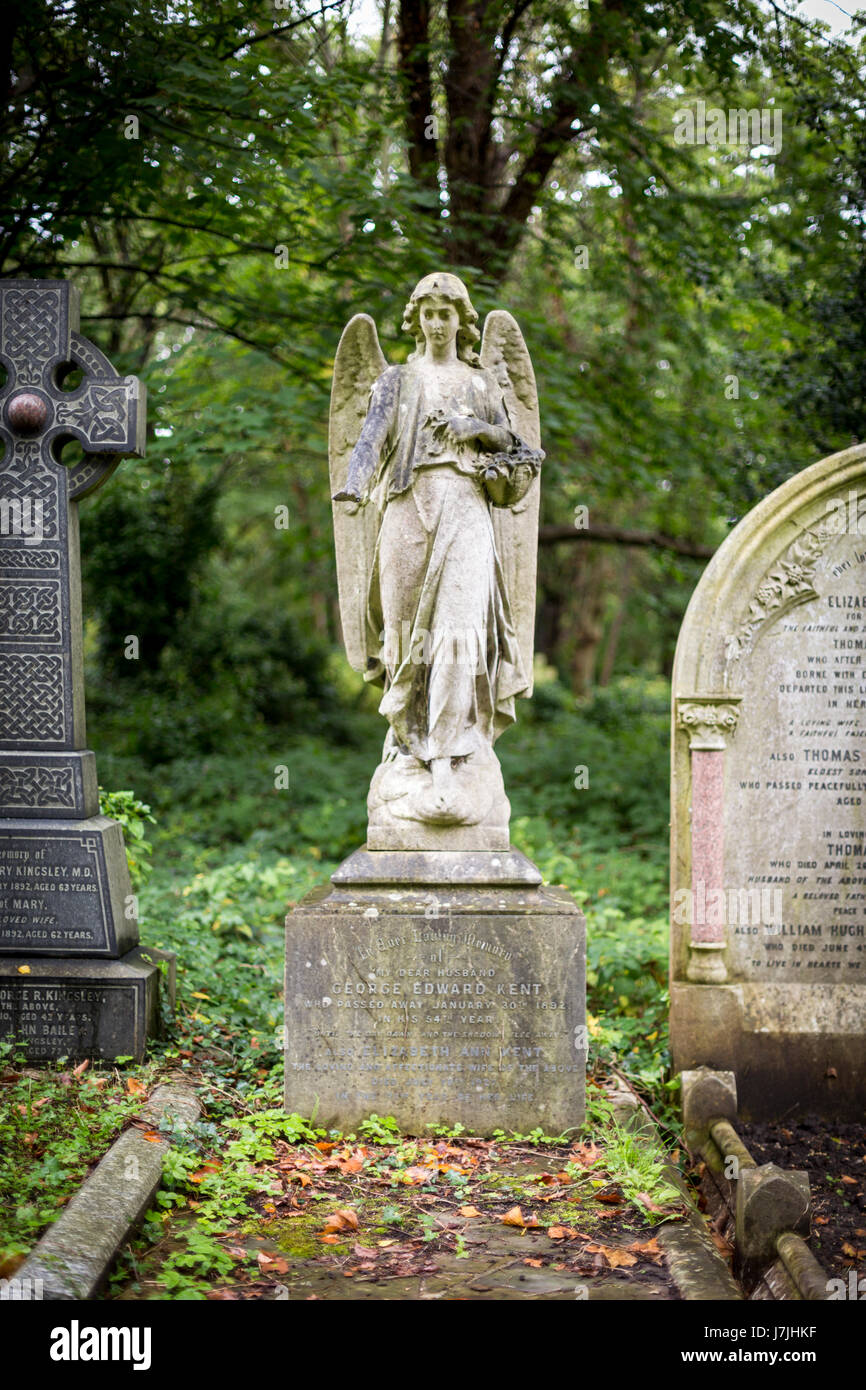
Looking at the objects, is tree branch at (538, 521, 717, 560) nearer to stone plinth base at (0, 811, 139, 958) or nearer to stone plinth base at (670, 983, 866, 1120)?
stone plinth base at (670, 983, 866, 1120)

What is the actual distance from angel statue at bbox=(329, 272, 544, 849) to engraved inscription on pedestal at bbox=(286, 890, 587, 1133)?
0.42 metres

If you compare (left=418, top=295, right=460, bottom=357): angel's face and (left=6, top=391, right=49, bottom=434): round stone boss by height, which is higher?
(left=418, top=295, right=460, bottom=357): angel's face

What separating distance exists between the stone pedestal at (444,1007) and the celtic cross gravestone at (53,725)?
0.95m

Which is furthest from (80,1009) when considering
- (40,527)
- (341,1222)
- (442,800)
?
(40,527)

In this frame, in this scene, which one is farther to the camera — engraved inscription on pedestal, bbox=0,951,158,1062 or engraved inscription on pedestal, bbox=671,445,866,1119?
engraved inscription on pedestal, bbox=671,445,866,1119

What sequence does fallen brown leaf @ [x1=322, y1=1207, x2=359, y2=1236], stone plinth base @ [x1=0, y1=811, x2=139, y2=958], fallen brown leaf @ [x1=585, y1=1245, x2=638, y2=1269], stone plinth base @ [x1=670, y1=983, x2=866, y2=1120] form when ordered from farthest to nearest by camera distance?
stone plinth base @ [x1=670, y1=983, x2=866, y2=1120] → stone plinth base @ [x1=0, y1=811, x2=139, y2=958] → fallen brown leaf @ [x1=322, y1=1207, x2=359, y2=1236] → fallen brown leaf @ [x1=585, y1=1245, x2=638, y2=1269]

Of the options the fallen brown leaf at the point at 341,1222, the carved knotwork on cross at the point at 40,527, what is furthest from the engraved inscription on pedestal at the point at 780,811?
the carved knotwork on cross at the point at 40,527

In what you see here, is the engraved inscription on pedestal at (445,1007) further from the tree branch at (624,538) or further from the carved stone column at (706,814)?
the tree branch at (624,538)

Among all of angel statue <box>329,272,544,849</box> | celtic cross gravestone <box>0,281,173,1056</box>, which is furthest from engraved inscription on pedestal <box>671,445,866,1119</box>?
celtic cross gravestone <box>0,281,173,1056</box>

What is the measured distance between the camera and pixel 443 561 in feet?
16.2

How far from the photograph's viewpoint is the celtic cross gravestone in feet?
16.6

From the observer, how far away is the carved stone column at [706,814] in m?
5.67

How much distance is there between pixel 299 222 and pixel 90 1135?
6.62 metres

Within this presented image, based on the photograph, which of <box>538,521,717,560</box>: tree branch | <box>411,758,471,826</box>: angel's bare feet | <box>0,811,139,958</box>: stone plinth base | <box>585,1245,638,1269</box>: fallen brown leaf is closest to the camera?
<box>585,1245,638,1269</box>: fallen brown leaf
